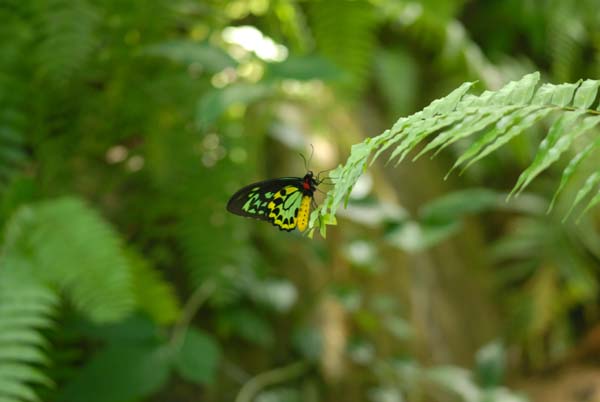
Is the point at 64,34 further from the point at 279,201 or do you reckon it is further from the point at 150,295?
the point at 279,201

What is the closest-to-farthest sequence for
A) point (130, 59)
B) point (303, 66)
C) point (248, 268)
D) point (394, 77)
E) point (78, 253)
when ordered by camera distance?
point (78, 253) < point (303, 66) < point (130, 59) < point (248, 268) < point (394, 77)

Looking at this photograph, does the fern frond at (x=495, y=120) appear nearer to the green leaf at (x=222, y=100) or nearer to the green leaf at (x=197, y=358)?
the green leaf at (x=222, y=100)

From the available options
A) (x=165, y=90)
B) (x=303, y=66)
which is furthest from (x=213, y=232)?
(x=303, y=66)

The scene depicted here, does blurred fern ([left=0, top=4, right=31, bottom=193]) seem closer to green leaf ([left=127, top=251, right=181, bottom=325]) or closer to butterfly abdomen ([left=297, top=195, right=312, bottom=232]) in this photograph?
green leaf ([left=127, top=251, right=181, bottom=325])

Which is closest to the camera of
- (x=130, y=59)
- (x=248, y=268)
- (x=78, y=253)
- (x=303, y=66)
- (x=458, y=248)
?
(x=78, y=253)

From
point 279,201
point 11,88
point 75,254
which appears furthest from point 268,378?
point 279,201

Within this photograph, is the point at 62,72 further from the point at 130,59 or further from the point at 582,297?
the point at 582,297
